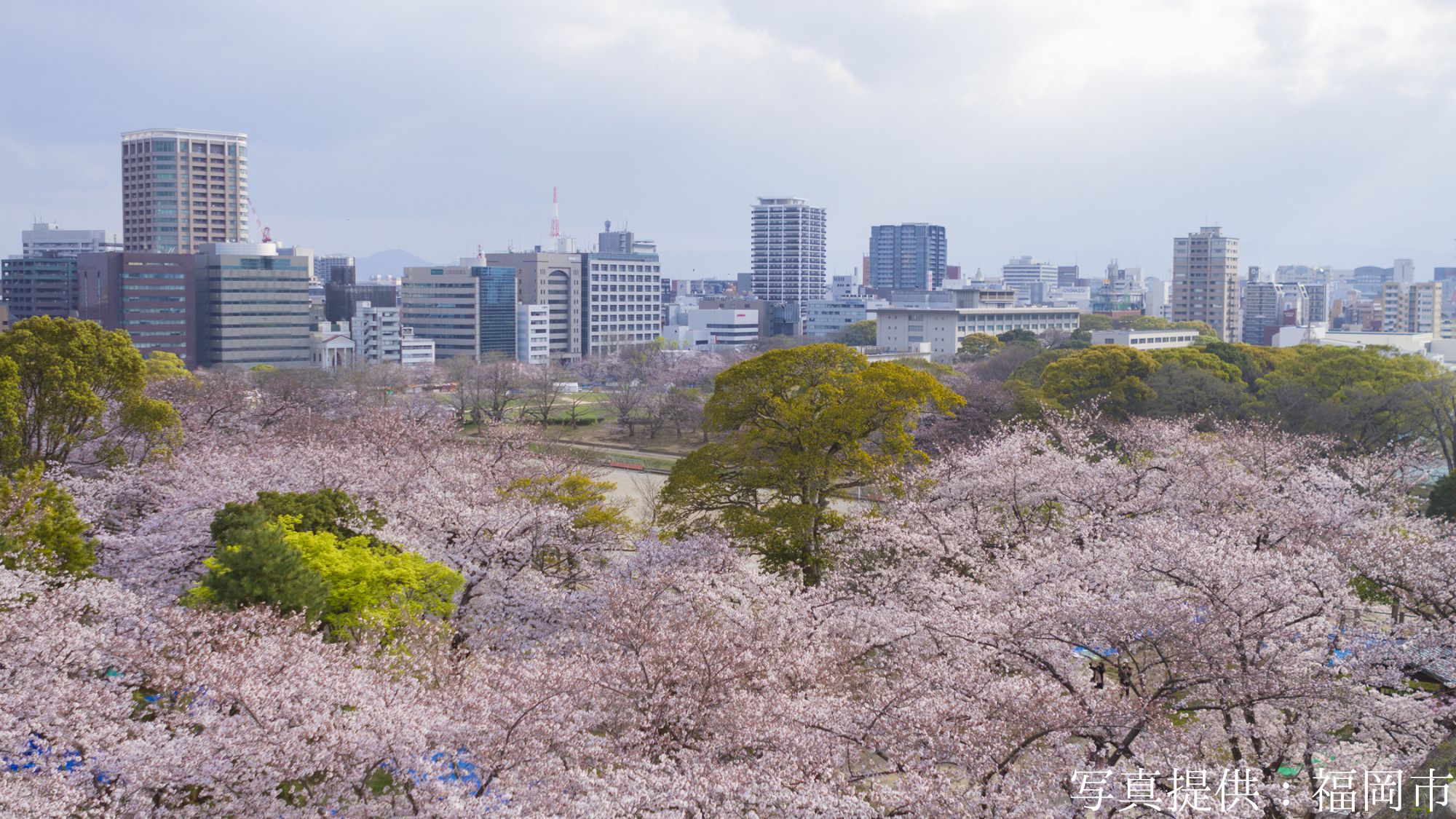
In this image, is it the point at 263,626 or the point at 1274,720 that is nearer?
the point at 1274,720

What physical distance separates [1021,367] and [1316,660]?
3005cm

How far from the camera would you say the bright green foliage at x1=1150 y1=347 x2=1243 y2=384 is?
109 feet

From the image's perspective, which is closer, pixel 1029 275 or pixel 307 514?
pixel 307 514

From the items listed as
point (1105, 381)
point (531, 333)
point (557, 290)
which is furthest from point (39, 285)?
point (1105, 381)

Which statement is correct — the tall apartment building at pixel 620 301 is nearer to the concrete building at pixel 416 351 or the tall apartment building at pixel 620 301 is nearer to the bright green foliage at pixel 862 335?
the concrete building at pixel 416 351

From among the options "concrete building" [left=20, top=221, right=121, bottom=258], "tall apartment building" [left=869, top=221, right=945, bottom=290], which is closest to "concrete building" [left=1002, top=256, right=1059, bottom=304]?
"tall apartment building" [left=869, top=221, right=945, bottom=290]

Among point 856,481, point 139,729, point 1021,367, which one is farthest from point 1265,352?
point 139,729

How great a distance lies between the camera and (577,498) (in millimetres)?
16016

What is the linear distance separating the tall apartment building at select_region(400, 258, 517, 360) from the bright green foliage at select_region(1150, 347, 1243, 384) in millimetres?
49883

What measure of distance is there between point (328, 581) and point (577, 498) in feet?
14.8

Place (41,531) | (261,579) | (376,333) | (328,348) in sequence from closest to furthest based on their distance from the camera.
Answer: (261,579)
(41,531)
(328,348)
(376,333)

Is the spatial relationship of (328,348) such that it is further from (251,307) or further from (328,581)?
(328,581)

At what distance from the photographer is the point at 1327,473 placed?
57.3 feet

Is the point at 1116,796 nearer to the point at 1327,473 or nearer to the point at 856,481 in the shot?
the point at 856,481
